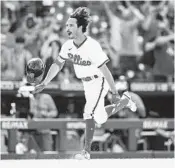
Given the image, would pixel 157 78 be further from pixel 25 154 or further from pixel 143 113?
pixel 25 154

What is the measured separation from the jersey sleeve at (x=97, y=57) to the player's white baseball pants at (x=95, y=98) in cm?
21

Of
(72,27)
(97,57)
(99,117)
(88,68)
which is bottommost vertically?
(99,117)

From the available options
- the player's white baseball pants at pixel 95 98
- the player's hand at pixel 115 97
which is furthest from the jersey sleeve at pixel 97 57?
the player's hand at pixel 115 97

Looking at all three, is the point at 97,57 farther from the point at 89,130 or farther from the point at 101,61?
the point at 89,130

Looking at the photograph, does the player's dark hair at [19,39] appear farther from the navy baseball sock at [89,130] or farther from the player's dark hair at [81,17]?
the navy baseball sock at [89,130]

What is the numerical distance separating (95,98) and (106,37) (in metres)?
2.51

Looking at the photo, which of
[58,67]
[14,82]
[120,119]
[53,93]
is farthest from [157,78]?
[58,67]

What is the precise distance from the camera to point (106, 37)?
7828 millimetres

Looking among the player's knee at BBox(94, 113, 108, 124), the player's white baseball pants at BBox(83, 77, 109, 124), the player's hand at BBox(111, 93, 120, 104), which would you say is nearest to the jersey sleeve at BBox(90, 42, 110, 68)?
the player's white baseball pants at BBox(83, 77, 109, 124)

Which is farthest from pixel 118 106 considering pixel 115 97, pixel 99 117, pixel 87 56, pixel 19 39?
pixel 19 39

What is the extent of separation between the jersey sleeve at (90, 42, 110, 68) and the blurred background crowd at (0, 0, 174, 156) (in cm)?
221

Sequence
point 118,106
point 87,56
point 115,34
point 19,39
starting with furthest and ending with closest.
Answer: point 115,34 < point 19,39 < point 118,106 < point 87,56

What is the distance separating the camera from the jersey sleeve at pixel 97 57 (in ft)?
17.4
